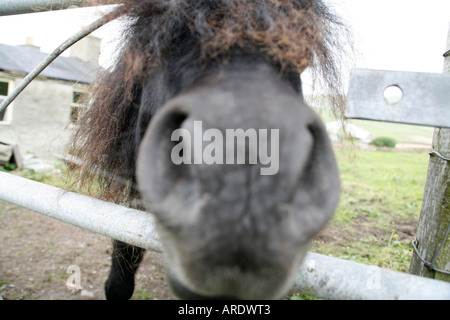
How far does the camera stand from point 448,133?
1.73m

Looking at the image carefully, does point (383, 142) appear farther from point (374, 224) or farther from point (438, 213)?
point (438, 213)

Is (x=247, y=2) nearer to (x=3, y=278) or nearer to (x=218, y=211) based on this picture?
(x=218, y=211)

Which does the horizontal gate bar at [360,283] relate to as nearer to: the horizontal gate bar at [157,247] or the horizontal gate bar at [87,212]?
the horizontal gate bar at [157,247]

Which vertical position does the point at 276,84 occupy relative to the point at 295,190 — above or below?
above

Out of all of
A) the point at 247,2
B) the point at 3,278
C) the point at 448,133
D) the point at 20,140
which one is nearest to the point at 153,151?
the point at 247,2

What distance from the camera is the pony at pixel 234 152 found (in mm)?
733

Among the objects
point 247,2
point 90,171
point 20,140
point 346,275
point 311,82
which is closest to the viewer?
point 346,275

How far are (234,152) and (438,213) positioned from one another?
63.2 inches

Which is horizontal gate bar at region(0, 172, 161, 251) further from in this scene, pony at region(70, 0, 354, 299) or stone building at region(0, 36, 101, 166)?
stone building at region(0, 36, 101, 166)

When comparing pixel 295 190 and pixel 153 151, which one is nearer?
pixel 295 190

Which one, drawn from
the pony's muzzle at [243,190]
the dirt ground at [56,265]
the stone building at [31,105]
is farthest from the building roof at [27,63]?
the pony's muzzle at [243,190]

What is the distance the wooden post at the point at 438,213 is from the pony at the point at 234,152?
3.64 ft

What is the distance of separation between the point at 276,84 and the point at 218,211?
1.54ft

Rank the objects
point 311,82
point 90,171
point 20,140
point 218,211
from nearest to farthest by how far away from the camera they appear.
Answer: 1. point 218,211
2. point 311,82
3. point 90,171
4. point 20,140
